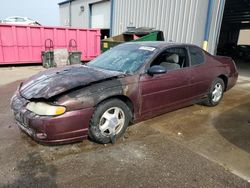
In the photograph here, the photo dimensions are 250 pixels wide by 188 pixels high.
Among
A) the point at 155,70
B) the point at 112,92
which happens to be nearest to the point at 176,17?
the point at 155,70

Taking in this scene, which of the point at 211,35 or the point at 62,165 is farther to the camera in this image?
the point at 211,35

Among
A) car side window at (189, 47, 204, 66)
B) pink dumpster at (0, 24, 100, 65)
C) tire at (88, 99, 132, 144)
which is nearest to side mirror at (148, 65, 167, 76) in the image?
tire at (88, 99, 132, 144)

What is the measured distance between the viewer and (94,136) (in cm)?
352

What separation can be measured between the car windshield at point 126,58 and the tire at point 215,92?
2.02 m

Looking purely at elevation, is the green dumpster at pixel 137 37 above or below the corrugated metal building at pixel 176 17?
below

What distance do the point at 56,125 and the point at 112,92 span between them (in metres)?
0.91

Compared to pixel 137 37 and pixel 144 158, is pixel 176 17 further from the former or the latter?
pixel 144 158

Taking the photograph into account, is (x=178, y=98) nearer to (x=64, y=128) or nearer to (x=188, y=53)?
(x=188, y=53)

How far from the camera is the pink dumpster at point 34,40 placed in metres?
11.2

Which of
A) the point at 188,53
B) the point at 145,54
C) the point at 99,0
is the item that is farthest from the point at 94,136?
the point at 99,0

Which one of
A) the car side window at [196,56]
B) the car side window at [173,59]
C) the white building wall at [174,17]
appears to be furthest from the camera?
the white building wall at [174,17]

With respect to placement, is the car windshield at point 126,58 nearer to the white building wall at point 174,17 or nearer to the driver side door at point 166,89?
the driver side door at point 166,89

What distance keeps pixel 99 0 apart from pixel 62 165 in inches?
606

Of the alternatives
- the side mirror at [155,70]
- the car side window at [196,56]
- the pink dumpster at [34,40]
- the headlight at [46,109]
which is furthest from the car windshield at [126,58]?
the pink dumpster at [34,40]
